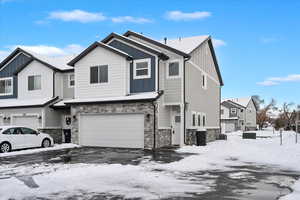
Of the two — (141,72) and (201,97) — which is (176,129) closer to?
(201,97)

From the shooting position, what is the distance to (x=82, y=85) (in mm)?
22625

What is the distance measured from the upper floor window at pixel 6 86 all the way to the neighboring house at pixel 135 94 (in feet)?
26.3

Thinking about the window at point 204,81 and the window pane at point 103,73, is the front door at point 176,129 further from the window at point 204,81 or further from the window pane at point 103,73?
the window pane at point 103,73

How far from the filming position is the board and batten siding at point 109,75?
21.2 m

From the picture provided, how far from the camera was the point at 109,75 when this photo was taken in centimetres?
2166

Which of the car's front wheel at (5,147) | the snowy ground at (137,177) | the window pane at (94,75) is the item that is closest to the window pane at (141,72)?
the window pane at (94,75)

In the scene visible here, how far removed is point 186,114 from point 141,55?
16.1 ft

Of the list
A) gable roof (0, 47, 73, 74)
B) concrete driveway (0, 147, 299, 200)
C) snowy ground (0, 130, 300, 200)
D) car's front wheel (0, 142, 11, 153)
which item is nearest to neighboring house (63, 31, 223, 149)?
gable roof (0, 47, 73, 74)

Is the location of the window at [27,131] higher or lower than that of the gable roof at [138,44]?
lower

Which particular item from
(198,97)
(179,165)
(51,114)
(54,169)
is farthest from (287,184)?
(51,114)

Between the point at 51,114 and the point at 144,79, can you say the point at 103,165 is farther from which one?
the point at 51,114

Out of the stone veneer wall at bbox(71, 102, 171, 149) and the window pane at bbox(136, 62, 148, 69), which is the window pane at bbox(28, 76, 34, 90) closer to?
the stone veneer wall at bbox(71, 102, 171, 149)

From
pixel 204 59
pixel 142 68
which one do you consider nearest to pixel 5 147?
pixel 142 68

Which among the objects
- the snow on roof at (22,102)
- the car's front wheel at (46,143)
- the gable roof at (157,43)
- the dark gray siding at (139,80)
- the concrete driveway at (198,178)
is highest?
the gable roof at (157,43)
